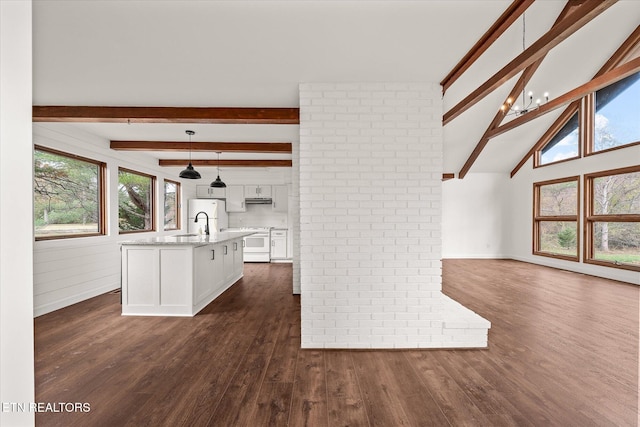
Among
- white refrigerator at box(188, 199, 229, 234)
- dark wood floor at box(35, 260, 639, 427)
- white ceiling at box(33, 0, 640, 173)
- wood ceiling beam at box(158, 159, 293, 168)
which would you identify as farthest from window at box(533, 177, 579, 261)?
white refrigerator at box(188, 199, 229, 234)

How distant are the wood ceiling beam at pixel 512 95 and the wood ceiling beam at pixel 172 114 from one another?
3265mm

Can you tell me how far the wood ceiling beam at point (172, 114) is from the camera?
3.59 metres

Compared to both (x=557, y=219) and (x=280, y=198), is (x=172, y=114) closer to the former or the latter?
(x=280, y=198)

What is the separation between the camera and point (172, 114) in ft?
11.9

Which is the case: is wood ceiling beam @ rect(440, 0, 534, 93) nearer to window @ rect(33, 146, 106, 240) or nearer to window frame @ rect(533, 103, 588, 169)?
window @ rect(33, 146, 106, 240)

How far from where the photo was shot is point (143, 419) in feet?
6.02

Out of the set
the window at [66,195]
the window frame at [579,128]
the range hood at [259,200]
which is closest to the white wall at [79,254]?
the window at [66,195]

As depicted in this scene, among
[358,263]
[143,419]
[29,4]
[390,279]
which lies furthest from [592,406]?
[29,4]

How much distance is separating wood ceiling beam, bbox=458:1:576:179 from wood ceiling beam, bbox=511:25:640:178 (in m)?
1.38

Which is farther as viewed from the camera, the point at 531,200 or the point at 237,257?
the point at 531,200

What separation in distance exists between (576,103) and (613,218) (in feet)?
8.30

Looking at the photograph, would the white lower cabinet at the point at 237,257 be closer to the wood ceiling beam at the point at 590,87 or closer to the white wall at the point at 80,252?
the white wall at the point at 80,252

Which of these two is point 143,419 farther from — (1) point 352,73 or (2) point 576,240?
(2) point 576,240

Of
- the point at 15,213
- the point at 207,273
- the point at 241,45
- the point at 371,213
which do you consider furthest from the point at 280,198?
the point at 15,213
